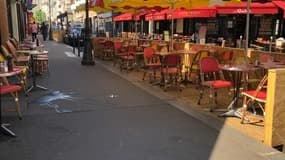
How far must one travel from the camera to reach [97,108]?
6754 mm

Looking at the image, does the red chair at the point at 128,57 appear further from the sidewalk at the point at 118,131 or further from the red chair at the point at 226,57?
the red chair at the point at 226,57

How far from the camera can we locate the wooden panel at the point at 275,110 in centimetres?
470

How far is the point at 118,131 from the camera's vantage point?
5316 millimetres

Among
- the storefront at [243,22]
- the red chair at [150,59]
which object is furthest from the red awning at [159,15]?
Result: the red chair at [150,59]

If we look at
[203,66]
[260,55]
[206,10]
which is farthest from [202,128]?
[206,10]

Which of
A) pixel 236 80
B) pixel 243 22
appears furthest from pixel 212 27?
pixel 236 80

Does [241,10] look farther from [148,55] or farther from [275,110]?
[275,110]

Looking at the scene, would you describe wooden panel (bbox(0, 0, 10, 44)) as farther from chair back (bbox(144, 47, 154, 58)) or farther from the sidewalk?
chair back (bbox(144, 47, 154, 58))

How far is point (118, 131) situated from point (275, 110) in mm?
2417

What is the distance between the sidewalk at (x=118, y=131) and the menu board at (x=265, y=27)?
1013 cm

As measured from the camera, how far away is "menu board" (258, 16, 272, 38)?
16.2 m

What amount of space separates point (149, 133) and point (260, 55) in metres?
3.89

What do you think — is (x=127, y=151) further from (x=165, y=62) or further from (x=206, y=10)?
(x=206, y=10)

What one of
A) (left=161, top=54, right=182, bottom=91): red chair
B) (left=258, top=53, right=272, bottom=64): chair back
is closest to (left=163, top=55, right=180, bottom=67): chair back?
(left=161, top=54, right=182, bottom=91): red chair
